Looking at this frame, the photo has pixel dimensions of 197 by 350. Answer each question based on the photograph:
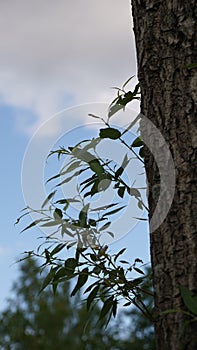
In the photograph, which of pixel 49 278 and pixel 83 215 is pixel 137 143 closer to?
pixel 83 215

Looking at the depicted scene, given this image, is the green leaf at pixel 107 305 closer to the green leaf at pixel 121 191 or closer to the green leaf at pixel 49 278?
the green leaf at pixel 49 278

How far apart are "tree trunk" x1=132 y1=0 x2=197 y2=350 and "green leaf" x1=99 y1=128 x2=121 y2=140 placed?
10cm

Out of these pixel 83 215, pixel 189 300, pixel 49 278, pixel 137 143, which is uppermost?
pixel 137 143

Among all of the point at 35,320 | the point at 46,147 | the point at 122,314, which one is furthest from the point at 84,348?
the point at 46,147

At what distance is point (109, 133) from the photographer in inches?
59.6

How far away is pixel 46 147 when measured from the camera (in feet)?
5.33

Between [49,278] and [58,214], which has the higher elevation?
[58,214]

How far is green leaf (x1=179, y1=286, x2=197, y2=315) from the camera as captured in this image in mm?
1211

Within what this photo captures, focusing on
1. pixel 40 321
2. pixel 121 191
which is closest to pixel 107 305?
pixel 121 191

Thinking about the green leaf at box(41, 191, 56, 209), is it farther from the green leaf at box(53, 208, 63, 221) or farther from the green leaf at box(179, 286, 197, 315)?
the green leaf at box(179, 286, 197, 315)

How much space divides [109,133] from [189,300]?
0.45 m

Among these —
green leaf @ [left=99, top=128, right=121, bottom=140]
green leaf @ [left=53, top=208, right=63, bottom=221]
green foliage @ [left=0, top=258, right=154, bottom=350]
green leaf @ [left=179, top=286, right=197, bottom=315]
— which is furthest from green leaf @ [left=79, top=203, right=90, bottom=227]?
green foliage @ [left=0, top=258, right=154, bottom=350]

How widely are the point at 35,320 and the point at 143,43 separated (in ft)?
63.1

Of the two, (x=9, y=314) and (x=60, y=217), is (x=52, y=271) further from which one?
(x=9, y=314)
